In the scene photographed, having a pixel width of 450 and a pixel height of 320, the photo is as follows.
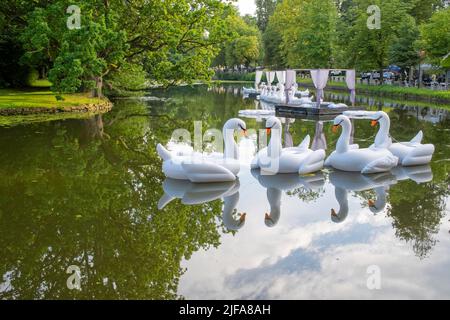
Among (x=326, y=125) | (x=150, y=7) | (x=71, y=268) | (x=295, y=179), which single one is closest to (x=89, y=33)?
(x=150, y=7)

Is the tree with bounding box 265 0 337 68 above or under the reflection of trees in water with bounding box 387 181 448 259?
above

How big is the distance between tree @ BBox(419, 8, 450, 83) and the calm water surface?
2325cm

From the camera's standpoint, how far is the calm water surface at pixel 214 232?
5844 millimetres

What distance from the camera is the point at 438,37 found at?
33.2m

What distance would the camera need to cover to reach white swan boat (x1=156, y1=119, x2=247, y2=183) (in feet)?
33.5

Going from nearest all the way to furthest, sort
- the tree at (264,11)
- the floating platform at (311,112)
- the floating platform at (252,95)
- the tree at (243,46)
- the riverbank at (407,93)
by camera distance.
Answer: the floating platform at (311,112), the riverbank at (407,93), the floating platform at (252,95), the tree at (243,46), the tree at (264,11)

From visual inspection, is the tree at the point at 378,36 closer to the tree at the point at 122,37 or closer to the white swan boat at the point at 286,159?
the tree at the point at 122,37

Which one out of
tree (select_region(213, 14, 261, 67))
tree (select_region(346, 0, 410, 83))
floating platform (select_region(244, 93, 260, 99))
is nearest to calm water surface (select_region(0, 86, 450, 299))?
floating platform (select_region(244, 93, 260, 99))

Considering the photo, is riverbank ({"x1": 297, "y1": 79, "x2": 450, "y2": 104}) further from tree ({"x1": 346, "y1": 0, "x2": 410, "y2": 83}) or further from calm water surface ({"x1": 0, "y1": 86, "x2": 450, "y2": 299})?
calm water surface ({"x1": 0, "y1": 86, "x2": 450, "y2": 299})

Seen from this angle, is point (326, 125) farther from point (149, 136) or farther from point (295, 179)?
point (295, 179)

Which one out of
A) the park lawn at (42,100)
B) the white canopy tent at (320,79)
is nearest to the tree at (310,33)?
the white canopy tent at (320,79)

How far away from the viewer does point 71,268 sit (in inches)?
246

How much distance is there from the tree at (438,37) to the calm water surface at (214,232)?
76.3 feet

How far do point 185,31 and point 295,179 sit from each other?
17750mm
